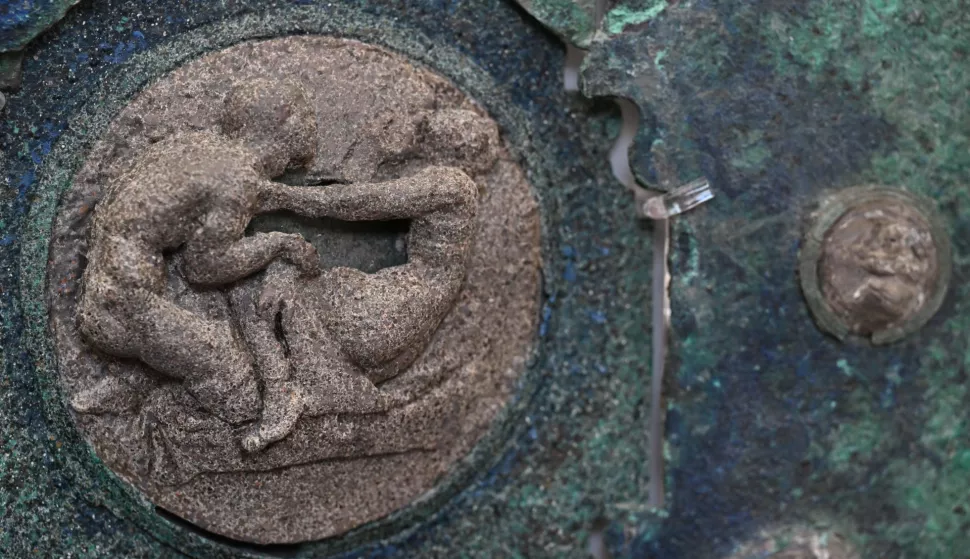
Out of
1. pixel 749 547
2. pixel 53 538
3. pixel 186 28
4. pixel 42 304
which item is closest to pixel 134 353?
pixel 42 304

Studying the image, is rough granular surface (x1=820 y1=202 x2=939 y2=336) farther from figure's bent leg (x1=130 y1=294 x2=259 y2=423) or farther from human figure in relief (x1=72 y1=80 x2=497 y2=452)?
figure's bent leg (x1=130 y1=294 x2=259 y2=423)

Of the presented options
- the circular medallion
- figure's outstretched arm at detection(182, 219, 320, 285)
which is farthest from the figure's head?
the circular medallion

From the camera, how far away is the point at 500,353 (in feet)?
6.36

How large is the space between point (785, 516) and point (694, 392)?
10.6 inches

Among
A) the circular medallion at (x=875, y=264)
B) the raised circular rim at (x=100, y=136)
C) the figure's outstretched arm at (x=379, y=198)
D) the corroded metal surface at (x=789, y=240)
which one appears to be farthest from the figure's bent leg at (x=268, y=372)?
the circular medallion at (x=875, y=264)

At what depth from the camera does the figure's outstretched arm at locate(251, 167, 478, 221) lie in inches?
66.1

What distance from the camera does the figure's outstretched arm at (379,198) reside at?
168 centimetres

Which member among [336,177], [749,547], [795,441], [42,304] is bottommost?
[749,547]

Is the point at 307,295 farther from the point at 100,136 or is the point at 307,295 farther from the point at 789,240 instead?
the point at 789,240

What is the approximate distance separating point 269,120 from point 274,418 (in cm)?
44

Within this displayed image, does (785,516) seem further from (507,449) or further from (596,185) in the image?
(596,185)

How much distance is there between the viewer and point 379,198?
1.72 metres

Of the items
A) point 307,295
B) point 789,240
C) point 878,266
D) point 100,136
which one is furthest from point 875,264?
point 100,136

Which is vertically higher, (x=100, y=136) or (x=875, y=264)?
(x=100, y=136)
